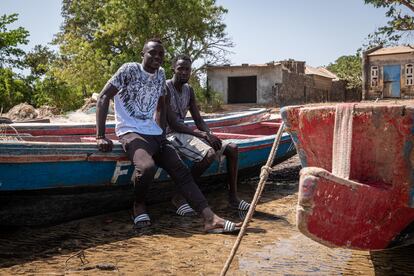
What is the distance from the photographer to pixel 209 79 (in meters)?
22.8

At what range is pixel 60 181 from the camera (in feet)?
11.1

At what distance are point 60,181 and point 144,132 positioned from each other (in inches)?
32.8

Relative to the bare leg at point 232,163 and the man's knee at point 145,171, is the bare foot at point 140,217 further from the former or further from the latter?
the bare leg at point 232,163

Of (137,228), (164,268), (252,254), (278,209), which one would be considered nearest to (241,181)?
(278,209)

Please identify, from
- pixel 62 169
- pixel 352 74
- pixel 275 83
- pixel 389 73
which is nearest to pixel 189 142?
pixel 62 169

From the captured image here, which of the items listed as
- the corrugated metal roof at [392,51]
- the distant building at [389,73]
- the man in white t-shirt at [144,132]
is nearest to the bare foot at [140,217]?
the man in white t-shirt at [144,132]

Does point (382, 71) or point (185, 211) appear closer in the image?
point (185, 211)

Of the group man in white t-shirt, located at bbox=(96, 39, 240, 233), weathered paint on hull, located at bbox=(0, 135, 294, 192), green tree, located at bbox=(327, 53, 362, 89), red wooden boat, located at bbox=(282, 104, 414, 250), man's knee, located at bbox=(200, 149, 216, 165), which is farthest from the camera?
green tree, located at bbox=(327, 53, 362, 89)

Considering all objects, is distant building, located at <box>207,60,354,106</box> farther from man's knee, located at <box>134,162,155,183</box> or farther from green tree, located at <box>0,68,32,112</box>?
man's knee, located at <box>134,162,155,183</box>

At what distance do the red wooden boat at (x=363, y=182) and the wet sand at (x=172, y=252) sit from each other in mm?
473

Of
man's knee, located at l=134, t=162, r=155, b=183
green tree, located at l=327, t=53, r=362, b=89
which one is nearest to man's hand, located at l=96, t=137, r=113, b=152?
man's knee, located at l=134, t=162, r=155, b=183

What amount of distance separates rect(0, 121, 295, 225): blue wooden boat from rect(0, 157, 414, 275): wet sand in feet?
0.48

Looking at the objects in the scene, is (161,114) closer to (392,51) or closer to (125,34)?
(125,34)

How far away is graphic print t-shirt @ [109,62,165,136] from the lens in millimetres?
3744
